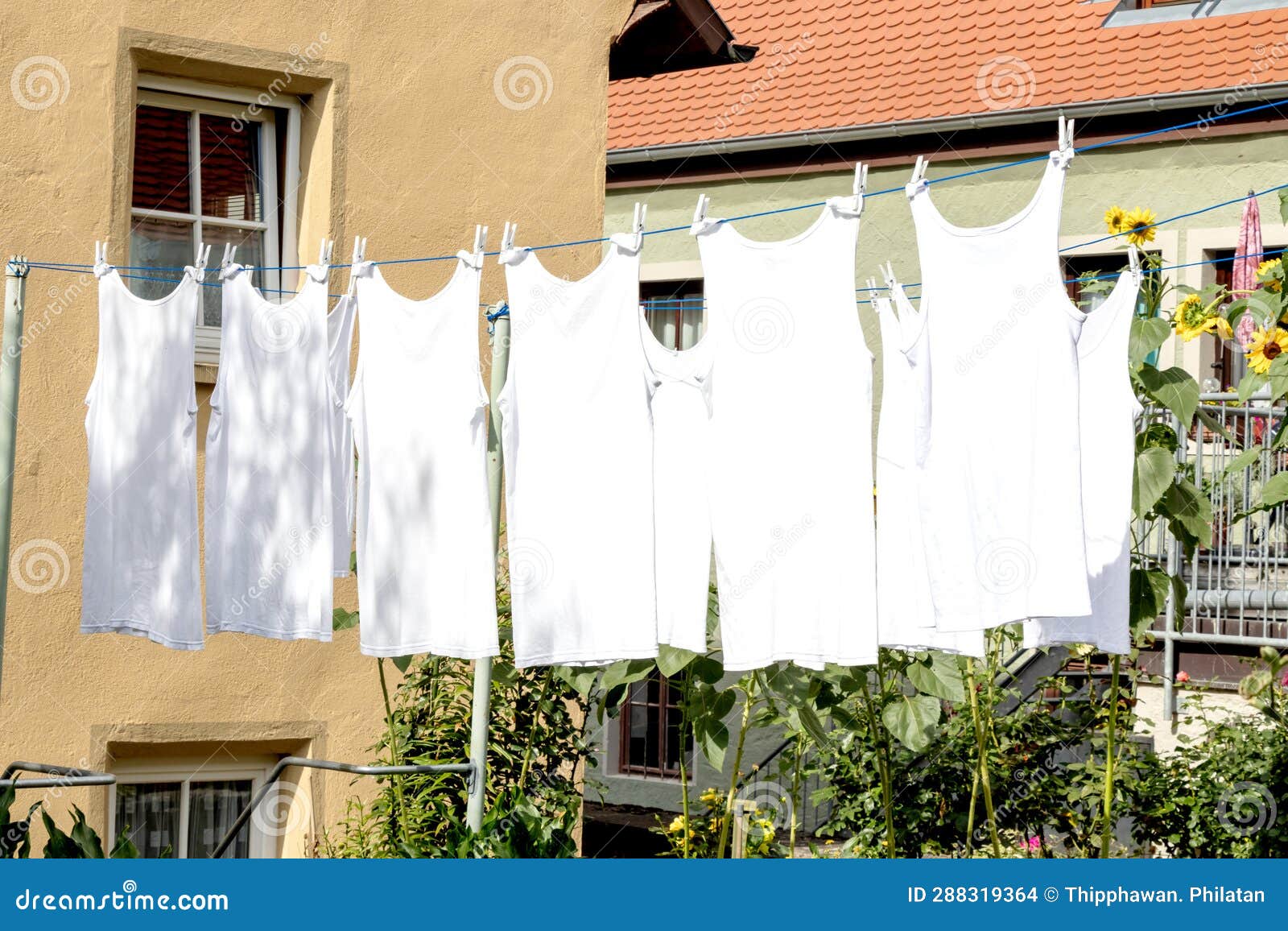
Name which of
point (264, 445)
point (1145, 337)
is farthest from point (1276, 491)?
point (264, 445)

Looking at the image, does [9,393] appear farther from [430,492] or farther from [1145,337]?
[1145,337]

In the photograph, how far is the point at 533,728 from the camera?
7035mm

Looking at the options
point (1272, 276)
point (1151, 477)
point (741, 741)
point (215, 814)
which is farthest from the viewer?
point (215, 814)

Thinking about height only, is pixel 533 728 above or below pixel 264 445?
below

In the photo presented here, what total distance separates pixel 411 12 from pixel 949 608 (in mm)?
4255

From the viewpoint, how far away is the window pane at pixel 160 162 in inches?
279

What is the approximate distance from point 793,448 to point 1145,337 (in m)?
1.51

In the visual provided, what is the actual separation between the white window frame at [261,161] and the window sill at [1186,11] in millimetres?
6881

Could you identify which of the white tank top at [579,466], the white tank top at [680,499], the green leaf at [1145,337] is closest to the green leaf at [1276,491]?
the green leaf at [1145,337]

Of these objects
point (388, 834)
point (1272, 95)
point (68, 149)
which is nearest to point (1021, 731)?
point (388, 834)

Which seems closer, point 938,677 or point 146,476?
point 146,476

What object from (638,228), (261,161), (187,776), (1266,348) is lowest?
(187,776)

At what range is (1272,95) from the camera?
10.9m

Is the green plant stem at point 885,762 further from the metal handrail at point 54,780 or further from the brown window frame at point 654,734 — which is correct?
the brown window frame at point 654,734
